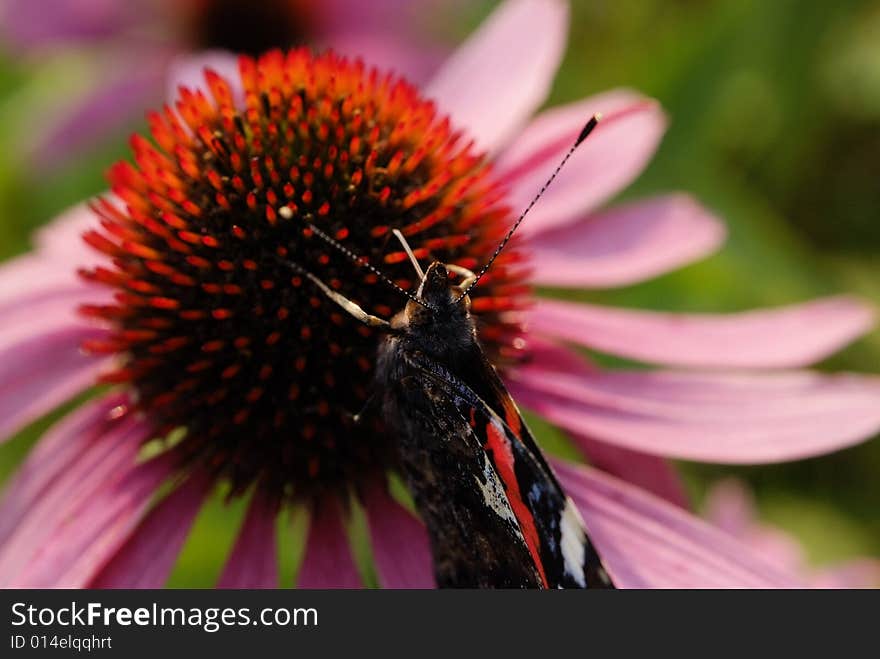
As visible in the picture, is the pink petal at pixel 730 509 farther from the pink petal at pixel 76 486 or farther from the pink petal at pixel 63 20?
the pink petal at pixel 63 20

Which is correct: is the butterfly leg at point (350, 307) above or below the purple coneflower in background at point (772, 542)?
above

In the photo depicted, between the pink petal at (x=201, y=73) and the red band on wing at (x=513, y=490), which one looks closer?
the red band on wing at (x=513, y=490)

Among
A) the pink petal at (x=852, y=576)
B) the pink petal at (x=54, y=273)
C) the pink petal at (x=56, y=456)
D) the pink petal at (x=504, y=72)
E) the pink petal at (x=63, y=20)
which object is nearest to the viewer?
the pink petal at (x=56, y=456)

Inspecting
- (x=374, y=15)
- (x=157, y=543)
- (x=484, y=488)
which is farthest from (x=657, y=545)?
(x=374, y=15)

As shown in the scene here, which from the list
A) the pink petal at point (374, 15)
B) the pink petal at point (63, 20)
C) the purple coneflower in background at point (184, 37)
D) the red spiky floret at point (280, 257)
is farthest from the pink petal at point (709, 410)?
the pink petal at point (63, 20)

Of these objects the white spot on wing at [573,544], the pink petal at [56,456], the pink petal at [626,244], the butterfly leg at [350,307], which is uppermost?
the pink petal at [626,244]

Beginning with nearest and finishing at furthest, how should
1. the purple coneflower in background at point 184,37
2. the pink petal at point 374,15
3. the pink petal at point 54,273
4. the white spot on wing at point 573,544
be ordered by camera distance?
the white spot on wing at point 573,544 < the pink petal at point 54,273 < the purple coneflower in background at point 184,37 < the pink petal at point 374,15
